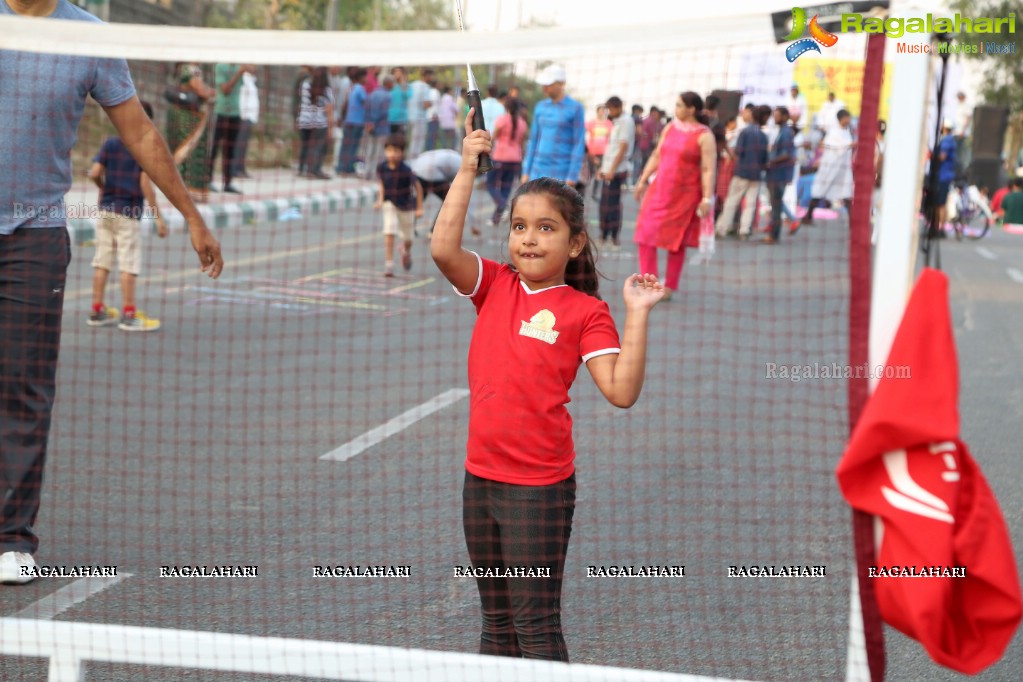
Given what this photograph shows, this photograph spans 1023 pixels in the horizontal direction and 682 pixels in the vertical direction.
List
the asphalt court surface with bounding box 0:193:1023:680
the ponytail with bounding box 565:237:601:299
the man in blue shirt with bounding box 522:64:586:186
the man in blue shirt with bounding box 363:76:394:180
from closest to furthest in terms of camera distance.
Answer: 1. the ponytail with bounding box 565:237:601:299
2. the asphalt court surface with bounding box 0:193:1023:680
3. the man in blue shirt with bounding box 522:64:586:186
4. the man in blue shirt with bounding box 363:76:394:180

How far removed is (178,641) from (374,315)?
7.59m

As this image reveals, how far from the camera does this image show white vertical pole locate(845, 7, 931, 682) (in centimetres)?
254

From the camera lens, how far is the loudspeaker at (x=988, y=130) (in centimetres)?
3306

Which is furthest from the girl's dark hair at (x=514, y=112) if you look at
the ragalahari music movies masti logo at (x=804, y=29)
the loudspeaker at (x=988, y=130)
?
the loudspeaker at (x=988, y=130)

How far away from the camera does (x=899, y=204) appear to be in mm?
2555

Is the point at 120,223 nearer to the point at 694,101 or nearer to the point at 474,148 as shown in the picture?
the point at 694,101

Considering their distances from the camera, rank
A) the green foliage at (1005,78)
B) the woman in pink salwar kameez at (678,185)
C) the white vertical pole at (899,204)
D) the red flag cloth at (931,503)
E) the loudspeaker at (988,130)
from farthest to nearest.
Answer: the green foliage at (1005,78) → the loudspeaker at (988,130) → the woman in pink salwar kameez at (678,185) → the white vertical pole at (899,204) → the red flag cloth at (931,503)

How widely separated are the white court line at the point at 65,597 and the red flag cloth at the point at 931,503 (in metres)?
2.84

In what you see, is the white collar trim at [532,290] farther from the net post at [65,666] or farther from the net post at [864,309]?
the net post at [65,666]

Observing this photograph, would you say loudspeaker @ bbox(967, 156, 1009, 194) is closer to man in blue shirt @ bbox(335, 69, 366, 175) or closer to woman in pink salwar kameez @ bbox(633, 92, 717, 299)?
man in blue shirt @ bbox(335, 69, 366, 175)

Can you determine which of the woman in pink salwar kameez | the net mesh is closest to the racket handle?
the net mesh

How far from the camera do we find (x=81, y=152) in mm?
20594

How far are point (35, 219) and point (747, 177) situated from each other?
1408 centimetres

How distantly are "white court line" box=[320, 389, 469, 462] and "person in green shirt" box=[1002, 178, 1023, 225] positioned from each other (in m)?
19.7
